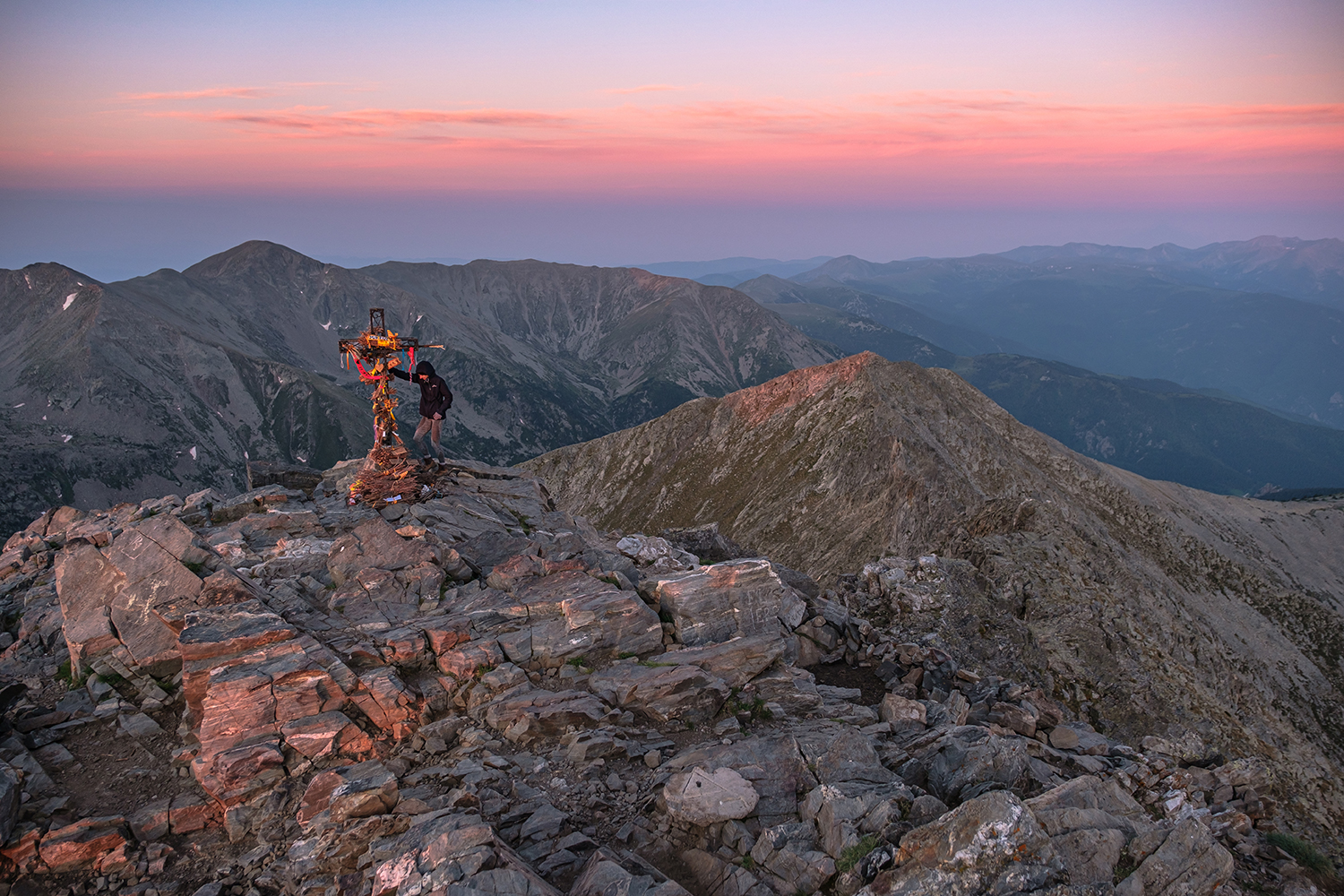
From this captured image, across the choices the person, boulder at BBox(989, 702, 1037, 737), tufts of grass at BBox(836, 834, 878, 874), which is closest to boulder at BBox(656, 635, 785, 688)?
tufts of grass at BBox(836, 834, 878, 874)

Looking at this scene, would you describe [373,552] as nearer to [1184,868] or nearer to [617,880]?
[617,880]

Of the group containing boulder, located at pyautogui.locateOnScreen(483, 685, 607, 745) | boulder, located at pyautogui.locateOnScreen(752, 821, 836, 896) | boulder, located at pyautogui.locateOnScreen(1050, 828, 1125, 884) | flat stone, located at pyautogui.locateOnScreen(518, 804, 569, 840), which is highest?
boulder, located at pyautogui.locateOnScreen(1050, 828, 1125, 884)

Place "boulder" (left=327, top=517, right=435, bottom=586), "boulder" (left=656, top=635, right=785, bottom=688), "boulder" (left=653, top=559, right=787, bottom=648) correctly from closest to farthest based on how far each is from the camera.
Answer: "boulder" (left=656, top=635, right=785, bottom=688) → "boulder" (left=653, top=559, right=787, bottom=648) → "boulder" (left=327, top=517, right=435, bottom=586)

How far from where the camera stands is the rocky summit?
12828 mm

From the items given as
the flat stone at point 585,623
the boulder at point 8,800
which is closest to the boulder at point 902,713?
the flat stone at point 585,623

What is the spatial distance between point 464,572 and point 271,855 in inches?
398

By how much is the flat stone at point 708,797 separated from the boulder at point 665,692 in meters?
3.14

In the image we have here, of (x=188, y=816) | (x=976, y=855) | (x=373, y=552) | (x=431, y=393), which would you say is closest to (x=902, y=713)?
(x=976, y=855)

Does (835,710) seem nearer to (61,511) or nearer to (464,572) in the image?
(464,572)

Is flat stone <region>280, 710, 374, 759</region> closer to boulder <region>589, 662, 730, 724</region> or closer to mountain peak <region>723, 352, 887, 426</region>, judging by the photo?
boulder <region>589, 662, 730, 724</region>

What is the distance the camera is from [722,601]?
888 inches

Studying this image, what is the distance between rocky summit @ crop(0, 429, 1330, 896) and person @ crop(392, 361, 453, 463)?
19.9 ft

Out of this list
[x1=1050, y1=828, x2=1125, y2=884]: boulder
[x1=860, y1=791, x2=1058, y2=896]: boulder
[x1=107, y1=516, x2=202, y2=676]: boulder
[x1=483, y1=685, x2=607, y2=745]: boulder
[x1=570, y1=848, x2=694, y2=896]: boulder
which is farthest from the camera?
[x1=107, y1=516, x2=202, y2=676]: boulder

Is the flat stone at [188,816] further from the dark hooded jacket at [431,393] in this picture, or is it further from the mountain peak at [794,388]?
the mountain peak at [794,388]
